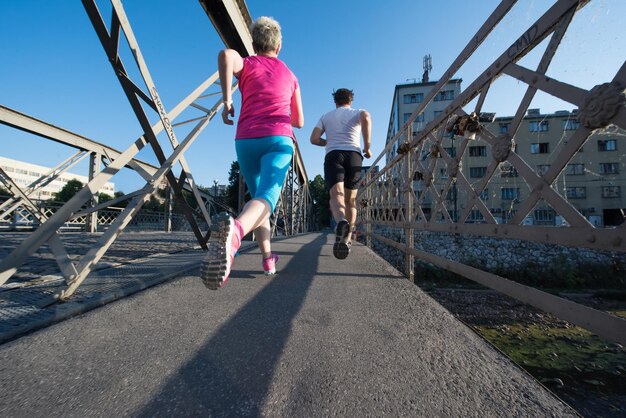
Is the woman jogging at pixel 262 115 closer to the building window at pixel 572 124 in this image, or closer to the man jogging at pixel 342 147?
the man jogging at pixel 342 147

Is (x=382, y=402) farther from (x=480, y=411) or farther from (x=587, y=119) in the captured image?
(x=587, y=119)

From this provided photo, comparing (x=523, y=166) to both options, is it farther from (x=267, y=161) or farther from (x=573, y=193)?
(x=267, y=161)

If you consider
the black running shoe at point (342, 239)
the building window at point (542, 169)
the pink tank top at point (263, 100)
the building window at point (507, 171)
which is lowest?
the black running shoe at point (342, 239)

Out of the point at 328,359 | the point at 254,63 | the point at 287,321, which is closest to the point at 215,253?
the point at 287,321

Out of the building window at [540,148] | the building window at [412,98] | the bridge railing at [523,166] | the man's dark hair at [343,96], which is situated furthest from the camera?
the building window at [412,98]

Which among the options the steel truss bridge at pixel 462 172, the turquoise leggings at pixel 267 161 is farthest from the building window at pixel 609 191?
the turquoise leggings at pixel 267 161

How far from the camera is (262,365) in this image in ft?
3.17

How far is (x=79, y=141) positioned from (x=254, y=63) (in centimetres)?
909

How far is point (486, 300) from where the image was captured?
7840mm

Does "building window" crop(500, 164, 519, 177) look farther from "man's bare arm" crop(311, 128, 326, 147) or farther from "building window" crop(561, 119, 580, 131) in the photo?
"man's bare arm" crop(311, 128, 326, 147)

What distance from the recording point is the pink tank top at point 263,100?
184 cm

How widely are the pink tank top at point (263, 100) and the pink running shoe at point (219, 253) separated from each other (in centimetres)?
76

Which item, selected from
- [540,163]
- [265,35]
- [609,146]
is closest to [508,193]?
[540,163]

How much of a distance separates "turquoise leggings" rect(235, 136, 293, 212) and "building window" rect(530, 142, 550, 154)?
144cm
